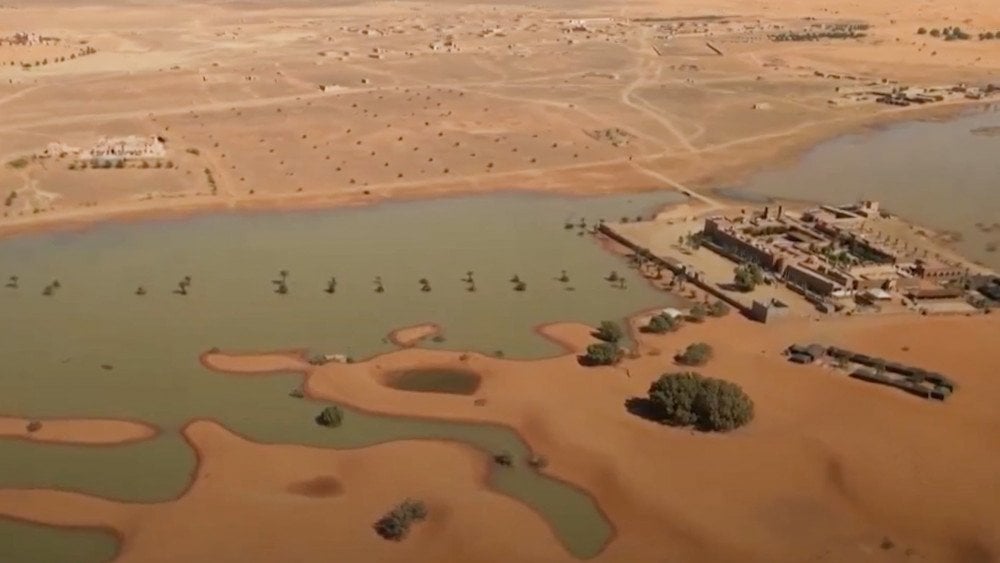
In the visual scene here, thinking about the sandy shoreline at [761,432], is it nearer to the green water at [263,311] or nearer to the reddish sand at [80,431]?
the green water at [263,311]

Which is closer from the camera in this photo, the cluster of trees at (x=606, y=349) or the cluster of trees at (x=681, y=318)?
the cluster of trees at (x=606, y=349)

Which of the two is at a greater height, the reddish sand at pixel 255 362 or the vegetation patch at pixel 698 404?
the vegetation patch at pixel 698 404

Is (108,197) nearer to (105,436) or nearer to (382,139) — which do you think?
(382,139)

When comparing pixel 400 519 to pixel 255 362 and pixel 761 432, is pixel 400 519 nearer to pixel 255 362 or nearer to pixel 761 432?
pixel 761 432

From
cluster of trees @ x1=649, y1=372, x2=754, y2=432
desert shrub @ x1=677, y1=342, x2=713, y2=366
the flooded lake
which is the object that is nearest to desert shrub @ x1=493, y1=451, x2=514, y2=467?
cluster of trees @ x1=649, y1=372, x2=754, y2=432

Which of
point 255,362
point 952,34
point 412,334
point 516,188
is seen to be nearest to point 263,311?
point 255,362

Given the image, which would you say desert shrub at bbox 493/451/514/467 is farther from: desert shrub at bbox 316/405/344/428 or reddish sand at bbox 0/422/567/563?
desert shrub at bbox 316/405/344/428

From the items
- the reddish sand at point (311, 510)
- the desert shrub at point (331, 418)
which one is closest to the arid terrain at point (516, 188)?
the reddish sand at point (311, 510)
